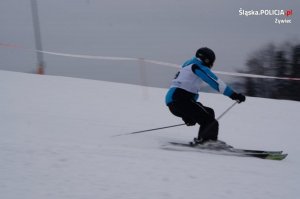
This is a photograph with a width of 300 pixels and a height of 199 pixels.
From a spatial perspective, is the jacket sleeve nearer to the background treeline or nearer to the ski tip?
the ski tip

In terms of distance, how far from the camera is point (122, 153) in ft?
18.1

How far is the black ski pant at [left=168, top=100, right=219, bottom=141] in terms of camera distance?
246 inches

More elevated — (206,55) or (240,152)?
(206,55)

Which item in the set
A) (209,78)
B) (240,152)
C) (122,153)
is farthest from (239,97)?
(122,153)

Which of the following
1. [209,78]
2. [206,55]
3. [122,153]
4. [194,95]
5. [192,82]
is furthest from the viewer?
[194,95]

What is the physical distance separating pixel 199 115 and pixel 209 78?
643mm

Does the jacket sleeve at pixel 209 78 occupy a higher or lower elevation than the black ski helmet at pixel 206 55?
lower

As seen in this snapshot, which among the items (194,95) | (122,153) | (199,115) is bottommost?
(122,153)

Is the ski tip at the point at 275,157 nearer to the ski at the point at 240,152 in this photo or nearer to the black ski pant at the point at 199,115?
the ski at the point at 240,152

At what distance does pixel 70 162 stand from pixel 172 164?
4.24ft

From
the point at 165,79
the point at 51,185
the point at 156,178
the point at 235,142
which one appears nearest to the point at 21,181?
the point at 51,185

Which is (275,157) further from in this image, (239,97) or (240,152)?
(239,97)

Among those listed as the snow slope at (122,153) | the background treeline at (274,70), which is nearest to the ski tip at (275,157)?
the snow slope at (122,153)

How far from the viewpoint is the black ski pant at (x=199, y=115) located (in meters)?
6.24
